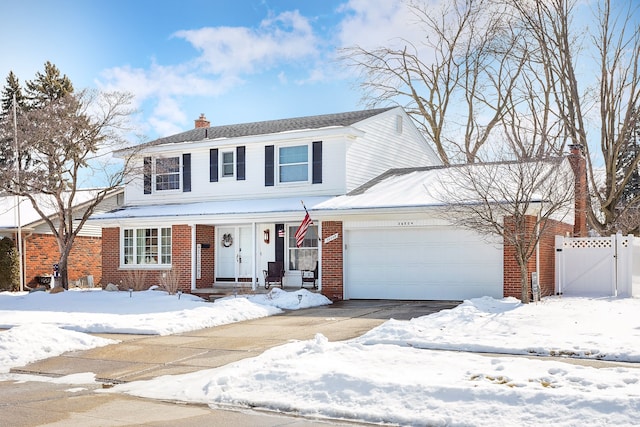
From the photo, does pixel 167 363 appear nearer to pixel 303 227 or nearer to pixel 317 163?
pixel 303 227

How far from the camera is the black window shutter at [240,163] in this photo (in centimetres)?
2355

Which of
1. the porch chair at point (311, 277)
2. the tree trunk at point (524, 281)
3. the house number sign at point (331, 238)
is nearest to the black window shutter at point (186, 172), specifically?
the porch chair at point (311, 277)

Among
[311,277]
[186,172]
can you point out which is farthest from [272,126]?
[311,277]

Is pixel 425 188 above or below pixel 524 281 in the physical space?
above

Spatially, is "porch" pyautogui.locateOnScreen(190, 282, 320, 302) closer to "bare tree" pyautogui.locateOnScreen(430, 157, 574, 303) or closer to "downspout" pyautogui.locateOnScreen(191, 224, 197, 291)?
"downspout" pyautogui.locateOnScreen(191, 224, 197, 291)

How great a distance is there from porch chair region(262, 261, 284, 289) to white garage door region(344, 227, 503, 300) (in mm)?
2551

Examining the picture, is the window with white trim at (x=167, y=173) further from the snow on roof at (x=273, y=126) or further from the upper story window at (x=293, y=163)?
the upper story window at (x=293, y=163)

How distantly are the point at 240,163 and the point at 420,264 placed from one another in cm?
783

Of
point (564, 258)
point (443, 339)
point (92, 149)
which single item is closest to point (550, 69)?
point (564, 258)

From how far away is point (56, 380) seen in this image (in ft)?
33.0

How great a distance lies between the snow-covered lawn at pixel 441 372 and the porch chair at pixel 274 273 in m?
6.25

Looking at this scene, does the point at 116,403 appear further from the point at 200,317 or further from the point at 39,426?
the point at 200,317

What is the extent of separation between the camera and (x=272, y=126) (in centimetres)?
2516

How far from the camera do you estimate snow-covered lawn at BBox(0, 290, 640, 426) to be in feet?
23.2
